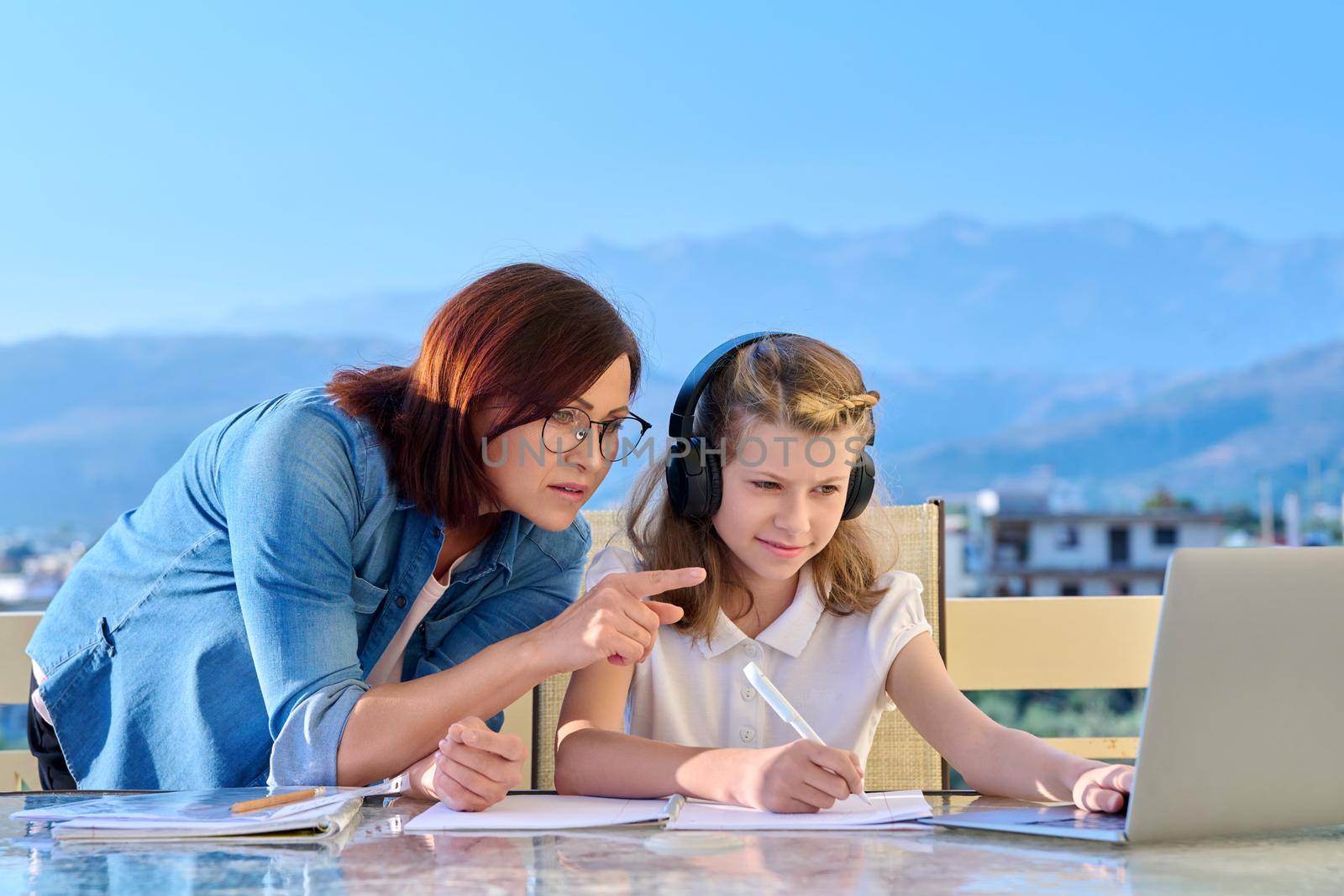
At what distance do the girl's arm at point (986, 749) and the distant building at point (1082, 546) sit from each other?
29.1ft

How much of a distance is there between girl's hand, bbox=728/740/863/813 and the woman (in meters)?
0.18

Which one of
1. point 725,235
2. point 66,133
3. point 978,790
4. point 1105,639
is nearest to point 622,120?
point 725,235

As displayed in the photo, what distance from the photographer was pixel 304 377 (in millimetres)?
11250

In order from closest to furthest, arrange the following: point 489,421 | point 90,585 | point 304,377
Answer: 1. point 489,421
2. point 90,585
3. point 304,377

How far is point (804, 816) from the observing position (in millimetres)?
962

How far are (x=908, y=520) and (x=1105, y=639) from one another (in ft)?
1.76

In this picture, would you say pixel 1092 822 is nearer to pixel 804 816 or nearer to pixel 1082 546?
pixel 804 816

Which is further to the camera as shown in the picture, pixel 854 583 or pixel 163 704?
pixel 854 583

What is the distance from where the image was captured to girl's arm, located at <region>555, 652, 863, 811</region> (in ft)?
3.19

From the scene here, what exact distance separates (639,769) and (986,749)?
0.36m

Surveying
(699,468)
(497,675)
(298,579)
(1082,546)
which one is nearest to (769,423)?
(699,468)

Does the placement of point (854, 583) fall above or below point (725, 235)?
below

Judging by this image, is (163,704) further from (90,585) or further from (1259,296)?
(1259,296)

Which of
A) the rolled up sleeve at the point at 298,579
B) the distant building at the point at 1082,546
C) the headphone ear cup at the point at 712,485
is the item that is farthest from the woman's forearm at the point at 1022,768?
the distant building at the point at 1082,546
